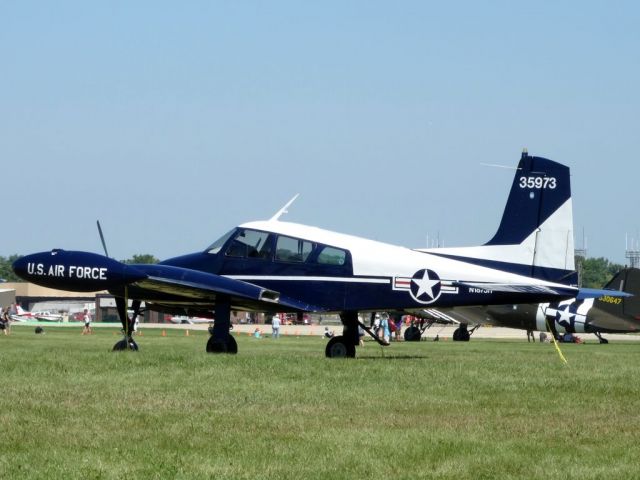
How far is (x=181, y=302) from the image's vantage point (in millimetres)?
24281

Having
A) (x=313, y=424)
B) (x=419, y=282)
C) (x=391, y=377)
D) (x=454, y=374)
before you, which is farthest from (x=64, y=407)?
(x=419, y=282)

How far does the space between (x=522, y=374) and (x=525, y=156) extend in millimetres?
8183

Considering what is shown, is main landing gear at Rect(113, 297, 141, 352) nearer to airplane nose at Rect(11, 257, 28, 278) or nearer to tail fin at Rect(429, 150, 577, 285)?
airplane nose at Rect(11, 257, 28, 278)

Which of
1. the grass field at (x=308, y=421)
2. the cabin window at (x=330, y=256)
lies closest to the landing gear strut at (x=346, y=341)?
the cabin window at (x=330, y=256)

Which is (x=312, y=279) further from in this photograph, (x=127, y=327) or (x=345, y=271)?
(x=127, y=327)

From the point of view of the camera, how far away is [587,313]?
55.9 m

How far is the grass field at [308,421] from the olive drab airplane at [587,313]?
36.3 metres

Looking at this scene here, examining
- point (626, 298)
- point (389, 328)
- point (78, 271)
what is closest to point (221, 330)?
point (78, 271)

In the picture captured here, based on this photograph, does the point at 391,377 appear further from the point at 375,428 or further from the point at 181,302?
the point at 181,302

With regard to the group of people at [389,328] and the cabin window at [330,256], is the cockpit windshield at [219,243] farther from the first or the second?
the group of people at [389,328]

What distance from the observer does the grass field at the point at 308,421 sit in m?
9.16

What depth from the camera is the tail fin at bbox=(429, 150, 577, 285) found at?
24250 millimetres

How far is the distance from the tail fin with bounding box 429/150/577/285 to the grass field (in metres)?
5.88

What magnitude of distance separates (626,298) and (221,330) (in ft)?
114
